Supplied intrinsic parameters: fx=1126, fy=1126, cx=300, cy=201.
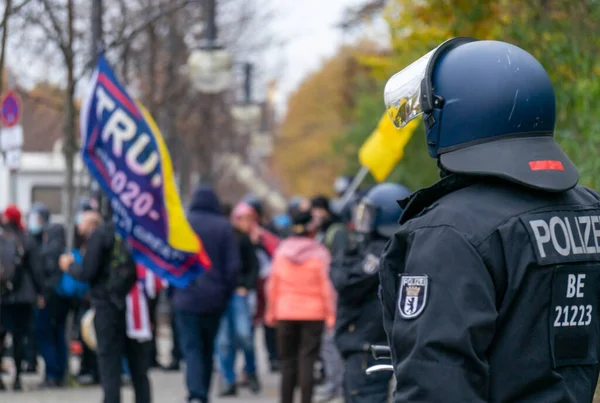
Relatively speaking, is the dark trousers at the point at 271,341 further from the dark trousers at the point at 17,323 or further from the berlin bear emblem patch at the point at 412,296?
the berlin bear emblem patch at the point at 412,296

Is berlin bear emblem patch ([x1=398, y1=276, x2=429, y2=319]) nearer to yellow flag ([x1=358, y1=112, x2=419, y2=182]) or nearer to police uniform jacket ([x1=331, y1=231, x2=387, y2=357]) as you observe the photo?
police uniform jacket ([x1=331, y1=231, x2=387, y2=357])

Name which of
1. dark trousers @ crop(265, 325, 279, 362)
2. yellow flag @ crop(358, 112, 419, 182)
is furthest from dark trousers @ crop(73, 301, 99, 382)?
yellow flag @ crop(358, 112, 419, 182)

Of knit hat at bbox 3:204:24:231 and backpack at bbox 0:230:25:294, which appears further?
knit hat at bbox 3:204:24:231

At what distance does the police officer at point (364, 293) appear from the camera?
7.09 metres

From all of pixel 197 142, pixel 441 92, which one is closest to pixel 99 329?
pixel 441 92

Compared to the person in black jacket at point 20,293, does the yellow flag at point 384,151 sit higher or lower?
higher

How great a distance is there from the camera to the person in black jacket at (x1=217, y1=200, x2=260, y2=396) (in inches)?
484

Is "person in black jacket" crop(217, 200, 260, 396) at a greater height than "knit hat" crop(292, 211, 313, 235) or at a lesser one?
lesser

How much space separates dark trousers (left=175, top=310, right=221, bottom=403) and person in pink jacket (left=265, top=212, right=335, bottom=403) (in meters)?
0.59

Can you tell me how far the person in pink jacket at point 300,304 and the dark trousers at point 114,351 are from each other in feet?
5.07

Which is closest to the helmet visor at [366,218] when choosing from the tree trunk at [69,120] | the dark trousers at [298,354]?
the dark trousers at [298,354]

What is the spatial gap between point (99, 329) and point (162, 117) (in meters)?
14.1

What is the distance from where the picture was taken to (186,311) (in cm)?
1026

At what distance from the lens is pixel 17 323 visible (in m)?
12.6
